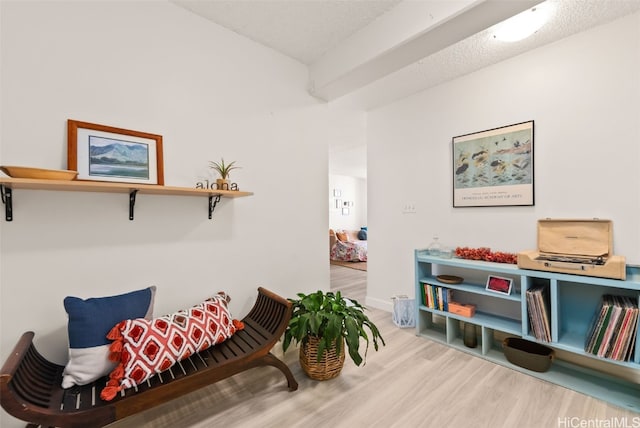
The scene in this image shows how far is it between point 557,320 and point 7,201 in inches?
129

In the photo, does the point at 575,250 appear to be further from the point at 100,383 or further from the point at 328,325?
the point at 100,383

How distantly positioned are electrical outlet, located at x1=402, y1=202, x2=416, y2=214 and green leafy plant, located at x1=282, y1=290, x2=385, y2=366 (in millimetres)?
1547

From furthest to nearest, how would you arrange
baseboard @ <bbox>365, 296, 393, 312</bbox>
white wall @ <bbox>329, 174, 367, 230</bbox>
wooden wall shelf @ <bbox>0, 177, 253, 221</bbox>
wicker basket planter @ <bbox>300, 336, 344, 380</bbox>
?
white wall @ <bbox>329, 174, 367, 230</bbox> < baseboard @ <bbox>365, 296, 393, 312</bbox> < wicker basket planter @ <bbox>300, 336, 344, 380</bbox> < wooden wall shelf @ <bbox>0, 177, 253, 221</bbox>

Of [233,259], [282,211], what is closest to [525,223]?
[282,211]

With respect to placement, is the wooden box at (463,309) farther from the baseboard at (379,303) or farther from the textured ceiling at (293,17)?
the textured ceiling at (293,17)

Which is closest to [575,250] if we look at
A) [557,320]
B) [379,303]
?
[557,320]

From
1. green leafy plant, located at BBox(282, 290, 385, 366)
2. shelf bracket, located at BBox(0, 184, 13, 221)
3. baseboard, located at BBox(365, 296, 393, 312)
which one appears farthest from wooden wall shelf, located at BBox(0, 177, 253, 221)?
baseboard, located at BBox(365, 296, 393, 312)

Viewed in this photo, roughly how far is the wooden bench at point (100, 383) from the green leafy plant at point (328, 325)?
13 centimetres

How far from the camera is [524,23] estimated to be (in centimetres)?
186

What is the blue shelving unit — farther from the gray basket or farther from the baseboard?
the baseboard

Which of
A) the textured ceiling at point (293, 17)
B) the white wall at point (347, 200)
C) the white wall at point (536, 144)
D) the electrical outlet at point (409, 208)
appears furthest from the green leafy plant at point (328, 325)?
the white wall at point (347, 200)

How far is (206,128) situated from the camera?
1966 millimetres

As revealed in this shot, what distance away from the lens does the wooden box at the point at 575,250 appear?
5.82 feet

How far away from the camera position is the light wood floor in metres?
1.54
